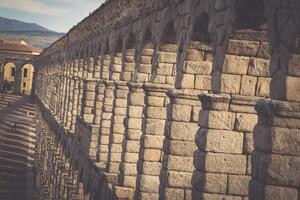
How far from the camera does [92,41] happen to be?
2069cm

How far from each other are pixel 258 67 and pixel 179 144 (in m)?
1.96

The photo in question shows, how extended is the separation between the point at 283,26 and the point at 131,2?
30.5 ft

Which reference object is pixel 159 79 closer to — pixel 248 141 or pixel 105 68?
pixel 248 141

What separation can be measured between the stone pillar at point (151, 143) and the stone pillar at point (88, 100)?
7.75 m

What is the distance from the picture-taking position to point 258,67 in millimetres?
7164

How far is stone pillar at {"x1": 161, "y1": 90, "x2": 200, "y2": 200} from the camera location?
8156 mm

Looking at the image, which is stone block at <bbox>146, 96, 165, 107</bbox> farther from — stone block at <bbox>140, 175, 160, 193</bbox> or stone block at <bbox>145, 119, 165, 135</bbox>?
stone block at <bbox>140, 175, 160, 193</bbox>

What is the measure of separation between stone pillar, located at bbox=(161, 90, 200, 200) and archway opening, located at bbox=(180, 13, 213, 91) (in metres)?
0.29

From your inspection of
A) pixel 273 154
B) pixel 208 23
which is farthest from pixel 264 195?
pixel 208 23

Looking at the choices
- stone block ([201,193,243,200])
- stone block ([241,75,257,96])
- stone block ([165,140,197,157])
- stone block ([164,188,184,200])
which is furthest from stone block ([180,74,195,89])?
stone block ([201,193,243,200])

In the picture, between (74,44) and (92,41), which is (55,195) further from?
(74,44)

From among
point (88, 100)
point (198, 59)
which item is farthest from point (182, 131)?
point (88, 100)

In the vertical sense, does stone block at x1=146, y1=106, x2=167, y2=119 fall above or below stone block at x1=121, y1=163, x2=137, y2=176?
above

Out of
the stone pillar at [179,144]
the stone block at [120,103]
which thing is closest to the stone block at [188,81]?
the stone pillar at [179,144]
